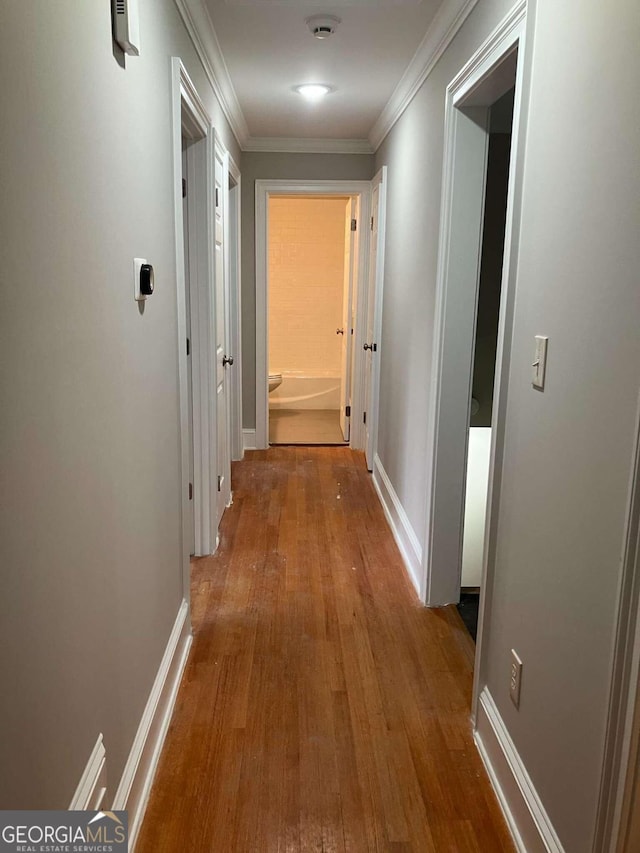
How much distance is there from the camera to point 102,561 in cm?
142

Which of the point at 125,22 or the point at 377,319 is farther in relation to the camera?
the point at 377,319

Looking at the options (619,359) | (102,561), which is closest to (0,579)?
(102,561)

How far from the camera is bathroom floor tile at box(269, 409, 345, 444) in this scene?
5.82 meters

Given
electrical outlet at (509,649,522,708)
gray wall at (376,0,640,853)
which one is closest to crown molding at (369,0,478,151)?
gray wall at (376,0,640,853)

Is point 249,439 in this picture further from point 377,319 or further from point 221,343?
point 221,343

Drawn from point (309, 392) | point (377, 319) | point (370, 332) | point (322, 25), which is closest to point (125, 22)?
point (322, 25)

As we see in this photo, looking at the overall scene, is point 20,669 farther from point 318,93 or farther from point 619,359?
point 318,93

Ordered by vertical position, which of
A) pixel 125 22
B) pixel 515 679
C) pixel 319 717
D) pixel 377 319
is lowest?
pixel 319 717

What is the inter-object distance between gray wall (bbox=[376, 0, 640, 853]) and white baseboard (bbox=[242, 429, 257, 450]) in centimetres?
364

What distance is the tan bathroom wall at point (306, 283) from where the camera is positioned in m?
7.25

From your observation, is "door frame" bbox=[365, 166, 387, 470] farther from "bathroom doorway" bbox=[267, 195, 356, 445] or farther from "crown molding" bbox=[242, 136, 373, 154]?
"bathroom doorway" bbox=[267, 195, 356, 445]

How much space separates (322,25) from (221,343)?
1.65 meters

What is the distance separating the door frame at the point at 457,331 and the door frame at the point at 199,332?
99 centimetres

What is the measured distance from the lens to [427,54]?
2.79 m
